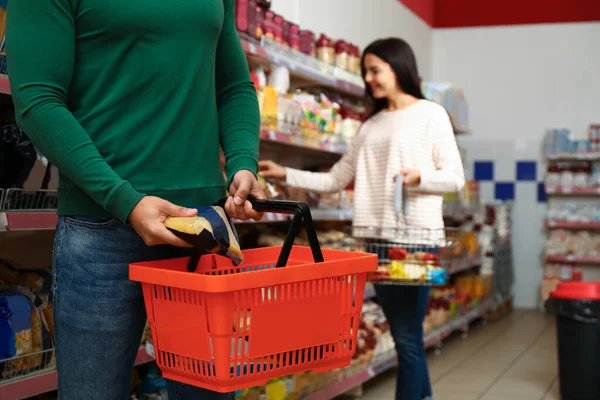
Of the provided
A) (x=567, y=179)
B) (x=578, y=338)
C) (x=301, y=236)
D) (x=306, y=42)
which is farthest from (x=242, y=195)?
(x=567, y=179)

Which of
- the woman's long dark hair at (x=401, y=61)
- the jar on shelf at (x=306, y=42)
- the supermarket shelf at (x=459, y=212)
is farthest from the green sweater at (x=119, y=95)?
the supermarket shelf at (x=459, y=212)

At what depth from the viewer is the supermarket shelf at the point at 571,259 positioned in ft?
25.0

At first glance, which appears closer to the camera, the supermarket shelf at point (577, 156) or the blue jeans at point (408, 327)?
the blue jeans at point (408, 327)

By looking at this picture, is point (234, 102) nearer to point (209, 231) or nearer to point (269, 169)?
point (209, 231)

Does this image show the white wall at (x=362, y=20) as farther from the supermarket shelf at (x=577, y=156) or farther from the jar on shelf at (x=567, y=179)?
the jar on shelf at (x=567, y=179)

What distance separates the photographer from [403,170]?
2.84 m

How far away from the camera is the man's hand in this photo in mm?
1496

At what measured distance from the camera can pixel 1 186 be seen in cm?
229

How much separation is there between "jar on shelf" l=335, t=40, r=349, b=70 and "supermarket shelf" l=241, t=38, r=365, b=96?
0.05 meters

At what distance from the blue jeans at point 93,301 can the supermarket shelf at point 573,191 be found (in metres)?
6.91

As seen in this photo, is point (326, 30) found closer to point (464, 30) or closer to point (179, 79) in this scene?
point (464, 30)

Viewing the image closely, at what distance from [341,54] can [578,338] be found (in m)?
2.06

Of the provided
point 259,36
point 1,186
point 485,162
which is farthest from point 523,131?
point 1,186

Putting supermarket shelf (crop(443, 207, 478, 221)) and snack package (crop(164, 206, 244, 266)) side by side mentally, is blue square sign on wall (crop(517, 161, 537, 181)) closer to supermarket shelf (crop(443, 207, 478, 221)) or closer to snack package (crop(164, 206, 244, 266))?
supermarket shelf (crop(443, 207, 478, 221))
